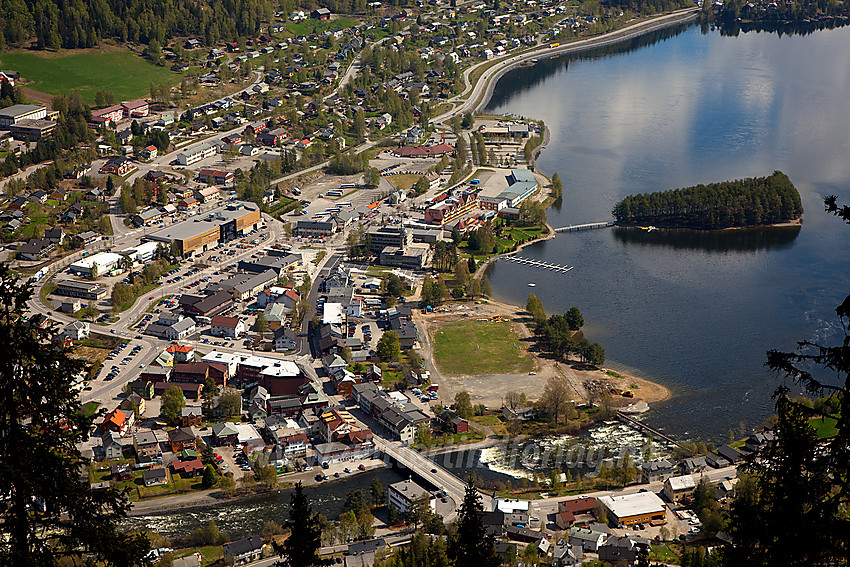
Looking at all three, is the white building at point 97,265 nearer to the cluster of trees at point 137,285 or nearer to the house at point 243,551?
the cluster of trees at point 137,285

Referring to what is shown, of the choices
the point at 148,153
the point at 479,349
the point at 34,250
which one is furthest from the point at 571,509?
the point at 148,153

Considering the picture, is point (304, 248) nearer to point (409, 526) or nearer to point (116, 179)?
point (116, 179)

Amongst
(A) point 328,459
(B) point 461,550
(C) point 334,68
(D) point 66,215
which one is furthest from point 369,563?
(C) point 334,68

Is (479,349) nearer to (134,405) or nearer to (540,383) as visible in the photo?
(540,383)

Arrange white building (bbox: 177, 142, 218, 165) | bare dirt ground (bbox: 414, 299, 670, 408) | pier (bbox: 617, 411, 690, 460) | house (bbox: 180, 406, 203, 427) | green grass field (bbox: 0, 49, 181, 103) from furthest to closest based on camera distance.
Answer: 1. green grass field (bbox: 0, 49, 181, 103)
2. white building (bbox: 177, 142, 218, 165)
3. bare dirt ground (bbox: 414, 299, 670, 408)
4. house (bbox: 180, 406, 203, 427)
5. pier (bbox: 617, 411, 690, 460)

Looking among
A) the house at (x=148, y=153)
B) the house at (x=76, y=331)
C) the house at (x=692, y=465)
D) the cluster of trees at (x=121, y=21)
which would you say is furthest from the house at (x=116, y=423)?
the cluster of trees at (x=121, y=21)

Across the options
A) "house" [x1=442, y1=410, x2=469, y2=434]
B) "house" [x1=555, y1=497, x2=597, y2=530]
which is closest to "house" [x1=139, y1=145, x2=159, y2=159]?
"house" [x1=442, y1=410, x2=469, y2=434]

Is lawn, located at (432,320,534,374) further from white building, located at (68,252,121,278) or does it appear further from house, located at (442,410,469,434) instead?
white building, located at (68,252,121,278)
